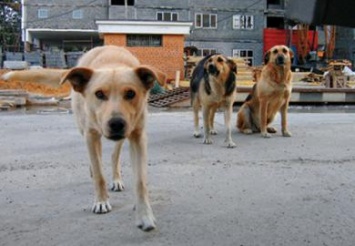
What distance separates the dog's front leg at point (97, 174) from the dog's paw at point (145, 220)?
1.34ft

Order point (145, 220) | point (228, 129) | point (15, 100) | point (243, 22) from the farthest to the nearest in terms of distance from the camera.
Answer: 1. point (243, 22)
2. point (15, 100)
3. point (228, 129)
4. point (145, 220)

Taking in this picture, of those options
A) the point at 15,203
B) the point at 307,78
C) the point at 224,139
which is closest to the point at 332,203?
the point at 15,203

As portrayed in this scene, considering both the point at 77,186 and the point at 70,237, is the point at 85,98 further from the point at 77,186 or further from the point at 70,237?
the point at 77,186

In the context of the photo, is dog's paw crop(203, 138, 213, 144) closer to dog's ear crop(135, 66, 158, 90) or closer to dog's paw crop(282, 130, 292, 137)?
dog's paw crop(282, 130, 292, 137)

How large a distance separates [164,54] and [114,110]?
23960mm

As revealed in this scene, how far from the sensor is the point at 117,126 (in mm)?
3152

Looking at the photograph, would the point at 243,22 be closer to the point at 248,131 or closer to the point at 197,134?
the point at 248,131

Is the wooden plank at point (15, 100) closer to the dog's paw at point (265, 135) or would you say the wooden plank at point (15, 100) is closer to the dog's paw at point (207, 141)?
the dog's paw at point (265, 135)

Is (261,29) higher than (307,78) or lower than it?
→ higher

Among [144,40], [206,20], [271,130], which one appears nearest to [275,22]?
[206,20]

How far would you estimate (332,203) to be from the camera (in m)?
3.97

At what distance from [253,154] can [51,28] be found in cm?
4095

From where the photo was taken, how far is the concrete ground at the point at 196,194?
3275 millimetres

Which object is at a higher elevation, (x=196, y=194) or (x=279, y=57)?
(x=279, y=57)
